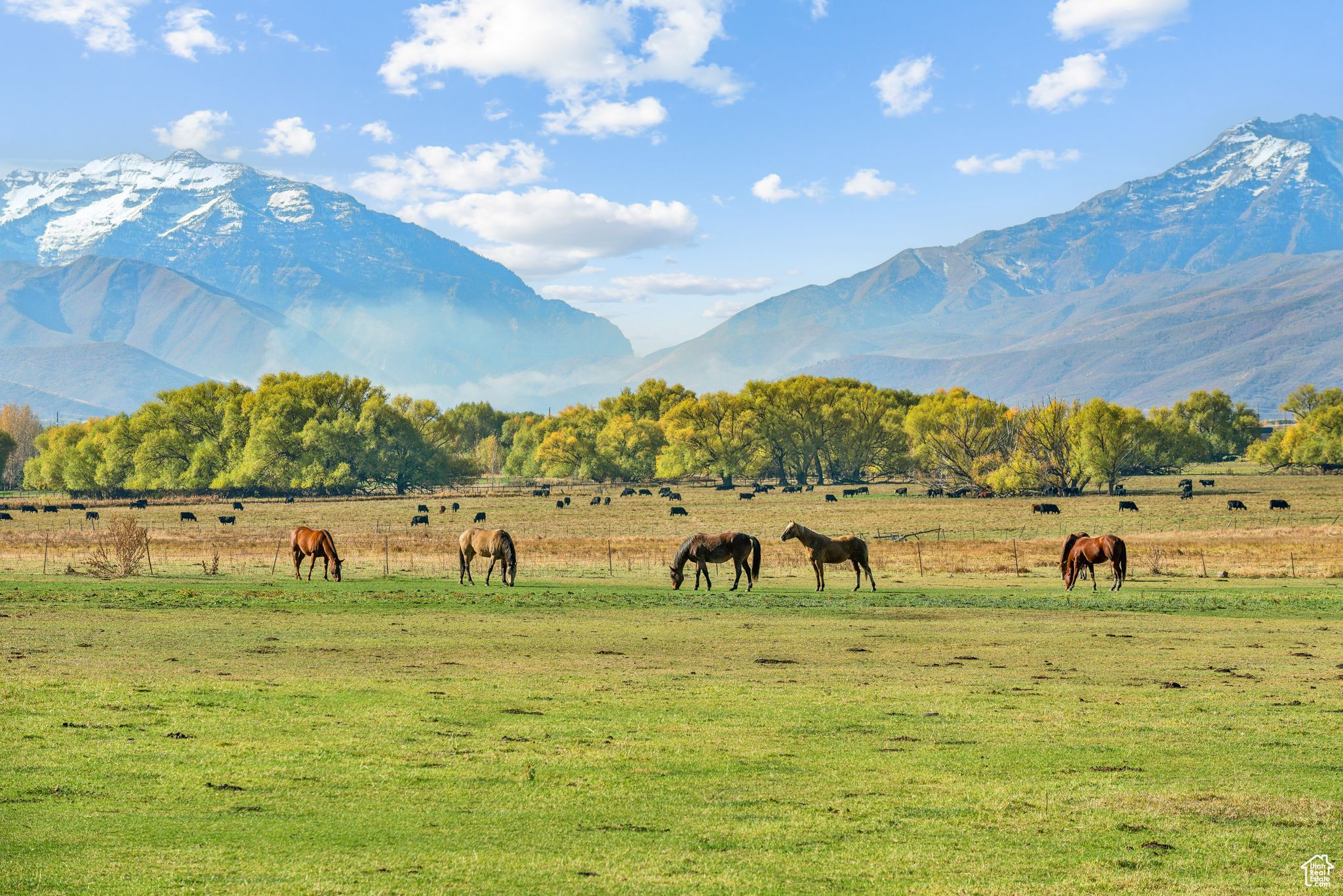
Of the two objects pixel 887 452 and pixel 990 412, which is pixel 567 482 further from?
pixel 990 412

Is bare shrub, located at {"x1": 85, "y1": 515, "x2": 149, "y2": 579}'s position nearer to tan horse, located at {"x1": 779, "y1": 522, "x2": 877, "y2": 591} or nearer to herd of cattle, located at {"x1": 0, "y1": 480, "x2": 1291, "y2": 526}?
tan horse, located at {"x1": 779, "y1": 522, "x2": 877, "y2": 591}

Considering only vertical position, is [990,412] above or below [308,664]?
above

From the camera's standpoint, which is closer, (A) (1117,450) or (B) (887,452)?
(A) (1117,450)

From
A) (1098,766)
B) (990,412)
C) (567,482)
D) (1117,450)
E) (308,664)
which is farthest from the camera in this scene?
(567,482)

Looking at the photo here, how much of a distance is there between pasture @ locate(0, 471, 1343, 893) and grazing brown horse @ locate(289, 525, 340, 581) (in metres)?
4.16

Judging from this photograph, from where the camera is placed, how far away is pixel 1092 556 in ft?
125

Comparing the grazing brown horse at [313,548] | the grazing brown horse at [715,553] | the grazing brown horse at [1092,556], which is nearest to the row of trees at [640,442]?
the grazing brown horse at [1092,556]

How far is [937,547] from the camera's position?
2197 inches

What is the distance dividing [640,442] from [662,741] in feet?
475

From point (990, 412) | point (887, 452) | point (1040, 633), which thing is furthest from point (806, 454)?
point (1040, 633)

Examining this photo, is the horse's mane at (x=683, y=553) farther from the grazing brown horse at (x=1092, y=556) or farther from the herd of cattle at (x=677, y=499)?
the herd of cattle at (x=677, y=499)

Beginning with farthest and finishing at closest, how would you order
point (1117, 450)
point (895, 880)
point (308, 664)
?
point (1117, 450) < point (308, 664) < point (895, 880)

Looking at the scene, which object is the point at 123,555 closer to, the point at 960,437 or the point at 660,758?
the point at 660,758

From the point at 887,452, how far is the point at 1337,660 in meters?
132
